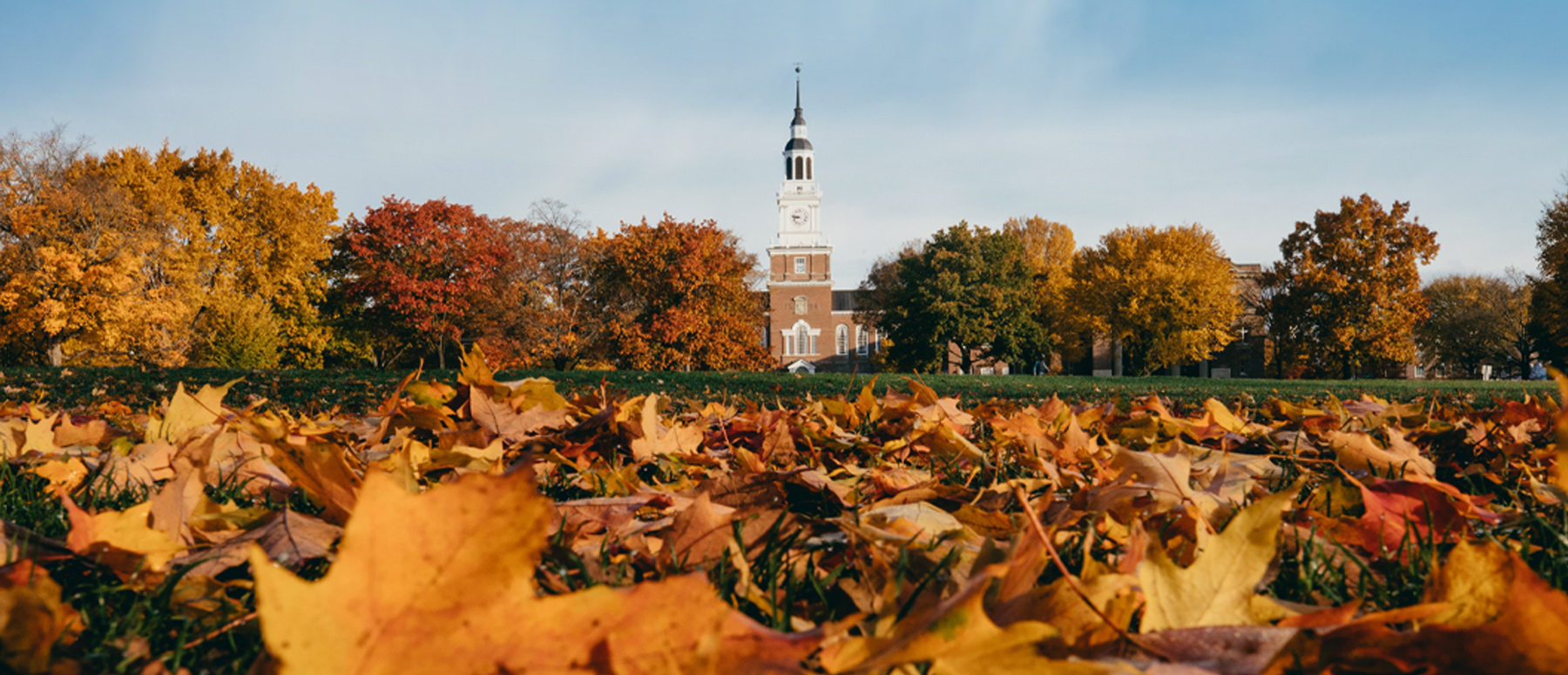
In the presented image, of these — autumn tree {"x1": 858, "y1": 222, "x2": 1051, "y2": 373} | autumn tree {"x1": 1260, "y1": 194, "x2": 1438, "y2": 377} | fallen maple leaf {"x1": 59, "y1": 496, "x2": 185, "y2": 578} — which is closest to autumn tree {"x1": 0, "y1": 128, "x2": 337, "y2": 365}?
autumn tree {"x1": 858, "y1": 222, "x2": 1051, "y2": 373}

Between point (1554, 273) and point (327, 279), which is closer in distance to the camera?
point (1554, 273)

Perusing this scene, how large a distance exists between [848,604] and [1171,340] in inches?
1504

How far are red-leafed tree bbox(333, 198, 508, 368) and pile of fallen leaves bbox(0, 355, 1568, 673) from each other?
33.8 meters

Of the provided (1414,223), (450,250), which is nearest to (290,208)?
(450,250)

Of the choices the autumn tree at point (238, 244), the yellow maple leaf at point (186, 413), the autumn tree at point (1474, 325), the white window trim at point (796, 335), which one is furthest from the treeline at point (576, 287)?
the yellow maple leaf at point (186, 413)

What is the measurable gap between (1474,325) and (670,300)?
45.5 meters

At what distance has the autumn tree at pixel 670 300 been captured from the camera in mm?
33031

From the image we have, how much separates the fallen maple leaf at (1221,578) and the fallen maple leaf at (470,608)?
0.31 meters

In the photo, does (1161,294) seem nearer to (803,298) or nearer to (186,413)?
(803,298)

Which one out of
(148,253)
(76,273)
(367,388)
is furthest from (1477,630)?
(148,253)

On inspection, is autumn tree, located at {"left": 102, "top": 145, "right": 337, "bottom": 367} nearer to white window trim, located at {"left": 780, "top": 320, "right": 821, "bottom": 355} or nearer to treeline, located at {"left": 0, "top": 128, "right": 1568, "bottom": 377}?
treeline, located at {"left": 0, "top": 128, "right": 1568, "bottom": 377}

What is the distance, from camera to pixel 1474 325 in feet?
147

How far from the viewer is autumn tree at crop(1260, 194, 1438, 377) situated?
3378cm

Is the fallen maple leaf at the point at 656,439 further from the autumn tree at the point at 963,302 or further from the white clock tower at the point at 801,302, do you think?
the white clock tower at the point at 801,302
